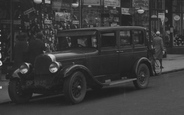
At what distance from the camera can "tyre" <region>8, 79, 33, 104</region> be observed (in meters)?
9.13

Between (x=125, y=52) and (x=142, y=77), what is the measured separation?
114cm

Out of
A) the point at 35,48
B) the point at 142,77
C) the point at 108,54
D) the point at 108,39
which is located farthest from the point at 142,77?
the point at 35,48

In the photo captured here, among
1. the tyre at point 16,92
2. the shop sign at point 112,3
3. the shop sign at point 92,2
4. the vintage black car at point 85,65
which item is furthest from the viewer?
the shop sign at point 112,3

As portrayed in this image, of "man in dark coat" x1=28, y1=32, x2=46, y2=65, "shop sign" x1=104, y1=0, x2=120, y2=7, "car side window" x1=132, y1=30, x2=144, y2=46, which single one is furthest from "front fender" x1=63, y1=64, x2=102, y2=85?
"shop sign" x1=104, y1=0, x2=120, y2=7

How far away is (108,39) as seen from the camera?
1017 centimetres

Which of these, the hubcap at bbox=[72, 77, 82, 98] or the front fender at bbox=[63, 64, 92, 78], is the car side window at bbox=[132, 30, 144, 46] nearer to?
the front fender at bbox=[63, 64, 92, 78]

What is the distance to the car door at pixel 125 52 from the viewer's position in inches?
410

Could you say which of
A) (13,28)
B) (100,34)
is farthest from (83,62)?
(13,28)

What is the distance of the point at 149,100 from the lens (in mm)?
8961

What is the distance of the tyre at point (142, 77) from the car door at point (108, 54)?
972 millimetres

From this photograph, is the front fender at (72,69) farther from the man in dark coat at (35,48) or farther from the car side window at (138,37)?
the car side window at (138,37)

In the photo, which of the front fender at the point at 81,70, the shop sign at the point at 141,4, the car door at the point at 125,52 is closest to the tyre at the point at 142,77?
the car door at the point at 125,52

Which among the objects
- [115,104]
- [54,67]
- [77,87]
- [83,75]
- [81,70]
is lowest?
[115,104]

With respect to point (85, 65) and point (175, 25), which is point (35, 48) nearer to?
point (85, 65)
